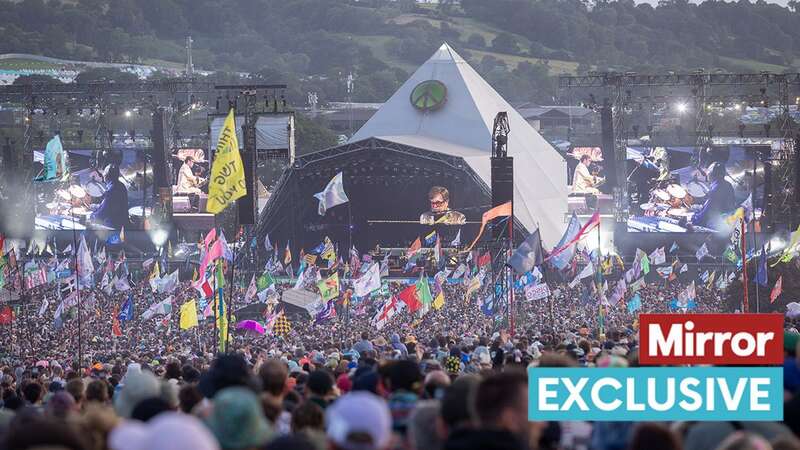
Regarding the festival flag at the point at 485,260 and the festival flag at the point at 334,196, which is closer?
the festival flag at the point at 334,196

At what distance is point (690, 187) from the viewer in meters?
67.8

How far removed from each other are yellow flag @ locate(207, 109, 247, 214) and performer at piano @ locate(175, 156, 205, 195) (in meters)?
44.7

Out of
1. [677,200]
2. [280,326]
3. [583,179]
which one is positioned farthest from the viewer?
[583,179]

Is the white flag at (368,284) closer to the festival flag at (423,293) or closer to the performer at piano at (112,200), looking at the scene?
the festival flag at (423,293)

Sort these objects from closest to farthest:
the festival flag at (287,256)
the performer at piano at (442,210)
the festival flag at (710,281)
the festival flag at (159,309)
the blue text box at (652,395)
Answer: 1. the blue text box at (652,395)
2. the festival flag at (159,309)
3. the festival flag at (710,281)
4. the festival flag at (287,256)
5. the performer at piano at (442,210)

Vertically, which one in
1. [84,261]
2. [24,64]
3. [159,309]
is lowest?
[159,309]

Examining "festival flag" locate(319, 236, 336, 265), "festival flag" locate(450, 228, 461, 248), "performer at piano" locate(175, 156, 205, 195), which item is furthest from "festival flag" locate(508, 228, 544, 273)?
"performer at piano" locate(175, 156, 205, 195)

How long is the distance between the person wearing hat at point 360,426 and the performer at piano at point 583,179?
6640 centimetres

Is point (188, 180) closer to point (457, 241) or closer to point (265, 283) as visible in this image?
point (457, 241)

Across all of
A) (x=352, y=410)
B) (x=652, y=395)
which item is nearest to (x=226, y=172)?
(x=652, y=395)

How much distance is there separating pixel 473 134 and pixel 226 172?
152 feet

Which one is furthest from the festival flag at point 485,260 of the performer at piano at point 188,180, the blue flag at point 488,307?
the performer at piano at point 188,180

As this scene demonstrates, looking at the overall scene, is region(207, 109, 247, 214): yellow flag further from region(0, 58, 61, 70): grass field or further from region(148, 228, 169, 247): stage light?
region(0, 58, 61, 70): grass field

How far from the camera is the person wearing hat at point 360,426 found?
8.09 meters
